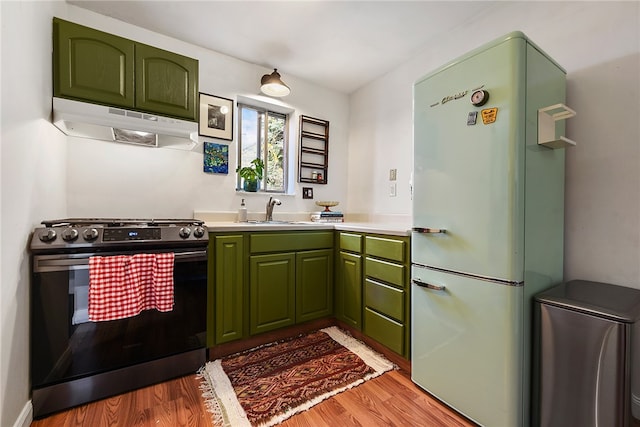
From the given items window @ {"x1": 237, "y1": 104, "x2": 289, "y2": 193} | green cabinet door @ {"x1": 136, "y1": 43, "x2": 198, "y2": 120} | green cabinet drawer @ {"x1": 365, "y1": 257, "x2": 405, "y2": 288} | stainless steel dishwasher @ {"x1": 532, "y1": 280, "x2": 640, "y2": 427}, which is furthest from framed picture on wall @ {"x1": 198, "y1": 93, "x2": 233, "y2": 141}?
stainless steel dishwasher @ {"x1": 532, "y1": 280, "x2": 640, "y2": 427}

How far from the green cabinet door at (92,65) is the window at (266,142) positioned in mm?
1081

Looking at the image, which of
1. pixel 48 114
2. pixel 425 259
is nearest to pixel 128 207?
pixel 48 114

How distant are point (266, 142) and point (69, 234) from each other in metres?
1.90

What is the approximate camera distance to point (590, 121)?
150 centimetres

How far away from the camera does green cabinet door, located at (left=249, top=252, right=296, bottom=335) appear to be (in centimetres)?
202

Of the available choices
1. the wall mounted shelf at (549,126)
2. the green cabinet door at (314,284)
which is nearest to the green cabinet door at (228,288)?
the green cabinet door at (314,284)

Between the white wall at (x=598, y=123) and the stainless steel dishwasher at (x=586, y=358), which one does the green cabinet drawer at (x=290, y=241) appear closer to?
the stainless steel dishwasher at (x=586, y=358)

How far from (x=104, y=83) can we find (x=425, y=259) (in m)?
2.18

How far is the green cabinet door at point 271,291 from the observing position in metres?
2.02

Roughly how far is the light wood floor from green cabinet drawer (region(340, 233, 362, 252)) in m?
0.90

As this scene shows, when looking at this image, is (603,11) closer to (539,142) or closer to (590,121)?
(590,121)

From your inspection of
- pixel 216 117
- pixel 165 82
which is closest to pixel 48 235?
pixel 165 82

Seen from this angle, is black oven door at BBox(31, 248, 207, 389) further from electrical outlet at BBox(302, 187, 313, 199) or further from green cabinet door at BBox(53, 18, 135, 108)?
electrical outlet at BBox(302, 187, 313, 199)

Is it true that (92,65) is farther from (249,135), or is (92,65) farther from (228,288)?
(228,288)
